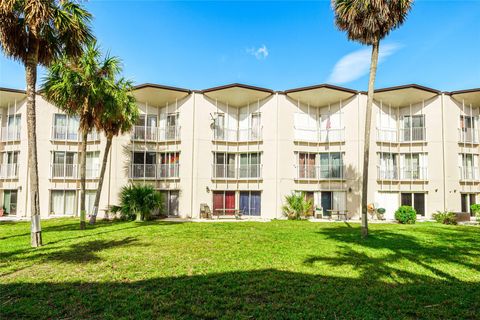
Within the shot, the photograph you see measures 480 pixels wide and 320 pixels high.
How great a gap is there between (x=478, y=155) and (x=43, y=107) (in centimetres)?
3619

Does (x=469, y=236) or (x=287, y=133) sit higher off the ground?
(x=287, y=133)

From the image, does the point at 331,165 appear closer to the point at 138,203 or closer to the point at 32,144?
the point at 138,203

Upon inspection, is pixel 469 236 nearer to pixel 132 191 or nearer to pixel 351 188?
pixel 351 188

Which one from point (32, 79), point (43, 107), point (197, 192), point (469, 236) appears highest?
point (43, 107)

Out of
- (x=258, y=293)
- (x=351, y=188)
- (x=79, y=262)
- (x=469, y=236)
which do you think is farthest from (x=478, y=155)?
(x=79, y=262)

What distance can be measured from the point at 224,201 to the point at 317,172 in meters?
7.90

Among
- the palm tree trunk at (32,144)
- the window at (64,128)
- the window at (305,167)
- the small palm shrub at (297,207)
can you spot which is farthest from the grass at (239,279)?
the window at (64,128)

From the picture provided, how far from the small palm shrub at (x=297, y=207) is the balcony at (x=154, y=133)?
415 inches

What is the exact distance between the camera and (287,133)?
945 inches

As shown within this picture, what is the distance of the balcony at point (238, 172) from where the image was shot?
2409 centimetres

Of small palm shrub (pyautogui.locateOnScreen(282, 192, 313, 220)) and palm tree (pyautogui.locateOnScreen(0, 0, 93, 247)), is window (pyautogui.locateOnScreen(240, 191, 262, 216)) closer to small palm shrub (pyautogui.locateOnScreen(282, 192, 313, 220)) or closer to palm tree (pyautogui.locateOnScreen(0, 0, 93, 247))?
small palm shrub (pyautogui.locateOnScreen(282, 192, 313, 220))

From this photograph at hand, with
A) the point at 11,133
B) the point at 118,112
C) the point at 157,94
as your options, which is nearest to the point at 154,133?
the point at 157,94

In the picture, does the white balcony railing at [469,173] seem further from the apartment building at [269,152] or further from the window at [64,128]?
the window at [64,128]

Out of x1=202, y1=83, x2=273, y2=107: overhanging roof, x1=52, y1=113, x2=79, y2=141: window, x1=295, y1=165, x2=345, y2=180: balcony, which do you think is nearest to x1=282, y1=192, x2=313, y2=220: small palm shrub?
x1=295, y1=165, x2=345, y2=180: balcony
